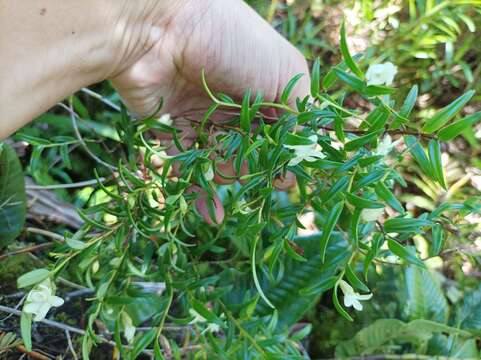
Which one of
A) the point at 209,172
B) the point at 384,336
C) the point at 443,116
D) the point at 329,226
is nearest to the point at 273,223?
the point at 209,172

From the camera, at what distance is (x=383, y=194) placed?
655 mm

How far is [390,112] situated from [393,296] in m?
0.97

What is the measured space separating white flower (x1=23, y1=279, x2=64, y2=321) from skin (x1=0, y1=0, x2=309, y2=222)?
24cm

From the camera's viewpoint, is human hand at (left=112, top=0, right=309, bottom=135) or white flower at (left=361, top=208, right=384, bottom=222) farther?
human hand at (left=112, top=0, right=309, bottom=135)

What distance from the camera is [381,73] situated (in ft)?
2.23

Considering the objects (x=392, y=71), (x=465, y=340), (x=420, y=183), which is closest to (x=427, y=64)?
(x=420, y=183)

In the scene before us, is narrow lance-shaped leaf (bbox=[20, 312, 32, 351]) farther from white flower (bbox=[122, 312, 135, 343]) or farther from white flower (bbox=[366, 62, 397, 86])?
white flower (bbox=[366, 62, 397, 86])

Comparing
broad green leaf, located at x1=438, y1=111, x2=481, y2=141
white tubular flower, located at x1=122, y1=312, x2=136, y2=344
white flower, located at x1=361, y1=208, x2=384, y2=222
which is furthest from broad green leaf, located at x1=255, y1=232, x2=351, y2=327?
broad green leaf, located at x1=438, y1=111, x2=481, y2=141

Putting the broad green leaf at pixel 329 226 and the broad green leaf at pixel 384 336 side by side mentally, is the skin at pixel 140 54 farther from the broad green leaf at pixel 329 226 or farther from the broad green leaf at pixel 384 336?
the broad green leaf at pixel 384 336

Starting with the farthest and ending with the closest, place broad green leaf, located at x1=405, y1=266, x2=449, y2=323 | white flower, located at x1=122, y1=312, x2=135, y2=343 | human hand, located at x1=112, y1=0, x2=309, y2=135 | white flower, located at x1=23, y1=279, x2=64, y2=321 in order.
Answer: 1. broad green leaf, located at x1=405, y1=266, x2=449, y2=323
2. human hand, located at x1=112, y1=0, x2=309, y2=135
3. white flower, located at x1=122, y1=312, x2=135, y2=343
4. white flower, located at x1=23, y1=279, x2=64, y2=321

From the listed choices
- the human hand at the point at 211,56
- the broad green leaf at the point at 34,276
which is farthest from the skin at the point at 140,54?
the broad green leaf at the point at 34,276

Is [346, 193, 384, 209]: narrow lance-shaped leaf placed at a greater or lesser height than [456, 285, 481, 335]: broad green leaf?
greater

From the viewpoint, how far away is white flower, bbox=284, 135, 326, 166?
679mm

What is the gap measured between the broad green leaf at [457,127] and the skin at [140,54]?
463 mm
